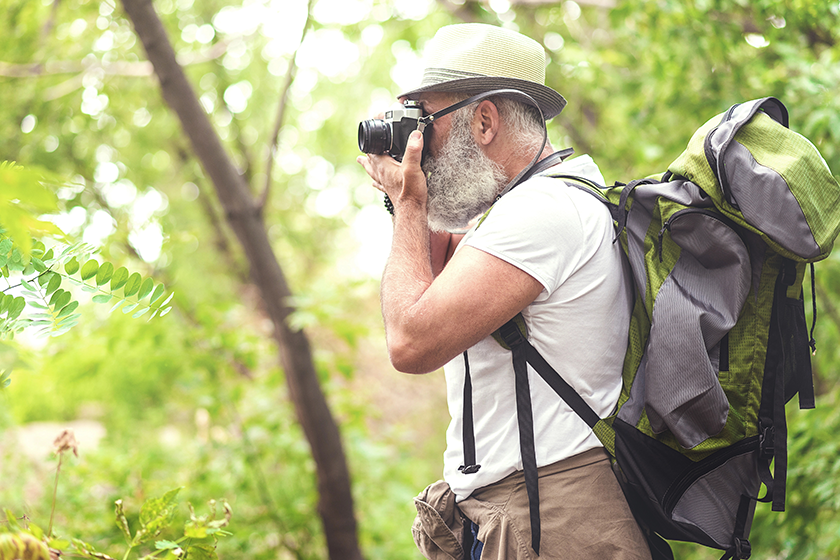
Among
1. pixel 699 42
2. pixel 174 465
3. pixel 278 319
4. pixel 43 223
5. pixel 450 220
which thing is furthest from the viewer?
pixel 174 465

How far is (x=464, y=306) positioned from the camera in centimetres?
116

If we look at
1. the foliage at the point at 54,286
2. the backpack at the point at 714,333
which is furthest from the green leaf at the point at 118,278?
the backpack at the point at 714,333

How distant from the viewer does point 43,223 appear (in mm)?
553

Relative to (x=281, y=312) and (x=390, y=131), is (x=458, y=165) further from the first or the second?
(x=281, y=312)

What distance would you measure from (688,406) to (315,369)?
2374 mm

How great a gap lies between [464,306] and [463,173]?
0.48 m

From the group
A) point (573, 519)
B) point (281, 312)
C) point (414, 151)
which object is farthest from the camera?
point (281, 312)

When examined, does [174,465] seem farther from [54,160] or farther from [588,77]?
[588,77]

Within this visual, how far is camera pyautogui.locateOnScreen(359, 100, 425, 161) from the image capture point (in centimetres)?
149

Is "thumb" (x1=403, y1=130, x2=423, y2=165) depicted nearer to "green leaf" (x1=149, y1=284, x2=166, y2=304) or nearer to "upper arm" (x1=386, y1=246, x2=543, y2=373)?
"upper arm" (x1=386, y1=246, x2=543, y2=373)

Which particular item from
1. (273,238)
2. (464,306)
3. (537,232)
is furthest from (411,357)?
(273,238)

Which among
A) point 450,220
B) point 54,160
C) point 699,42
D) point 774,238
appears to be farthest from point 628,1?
point 54,160

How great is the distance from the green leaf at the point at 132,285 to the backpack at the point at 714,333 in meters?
0.71

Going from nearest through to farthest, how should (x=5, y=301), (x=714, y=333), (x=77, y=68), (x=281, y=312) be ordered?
(x=5, y=301)
(x=714, y=333)
(x=281, y=312)
(x=77, y=68)
